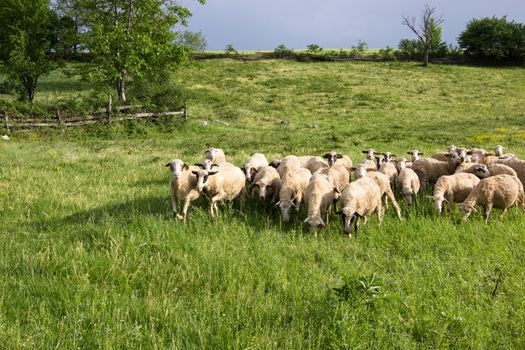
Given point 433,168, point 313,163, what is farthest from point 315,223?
point 433,168

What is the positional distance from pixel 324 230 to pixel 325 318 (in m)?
3.40

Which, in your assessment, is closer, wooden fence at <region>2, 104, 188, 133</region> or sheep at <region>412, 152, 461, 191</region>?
sheep at <region>412, 152, 461, 191</region>

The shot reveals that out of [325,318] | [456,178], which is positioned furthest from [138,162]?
[325,318]

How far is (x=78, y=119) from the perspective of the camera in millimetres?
25078

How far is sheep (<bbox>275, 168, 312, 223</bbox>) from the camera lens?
27.3 feet

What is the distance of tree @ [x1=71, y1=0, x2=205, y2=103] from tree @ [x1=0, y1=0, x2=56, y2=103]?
379 centimetres

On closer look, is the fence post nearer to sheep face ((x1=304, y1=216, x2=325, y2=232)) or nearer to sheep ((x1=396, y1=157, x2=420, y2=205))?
sheep face ((x1=304, y1=216, x2=325, y2=232))

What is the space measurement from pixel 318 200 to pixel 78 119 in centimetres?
2191

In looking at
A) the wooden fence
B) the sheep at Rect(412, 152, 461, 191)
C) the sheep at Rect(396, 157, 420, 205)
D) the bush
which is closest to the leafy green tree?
the bush

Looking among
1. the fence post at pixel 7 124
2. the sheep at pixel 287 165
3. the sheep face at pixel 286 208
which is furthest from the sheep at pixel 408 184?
the fence post at pixel 7 124

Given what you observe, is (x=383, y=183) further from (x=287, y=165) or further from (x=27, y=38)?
(x=27, y=38)

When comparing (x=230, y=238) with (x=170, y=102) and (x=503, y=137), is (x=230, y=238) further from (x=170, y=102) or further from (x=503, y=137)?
(x=170, y=102)

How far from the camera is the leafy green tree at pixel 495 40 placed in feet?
198

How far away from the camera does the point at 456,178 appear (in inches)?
367
